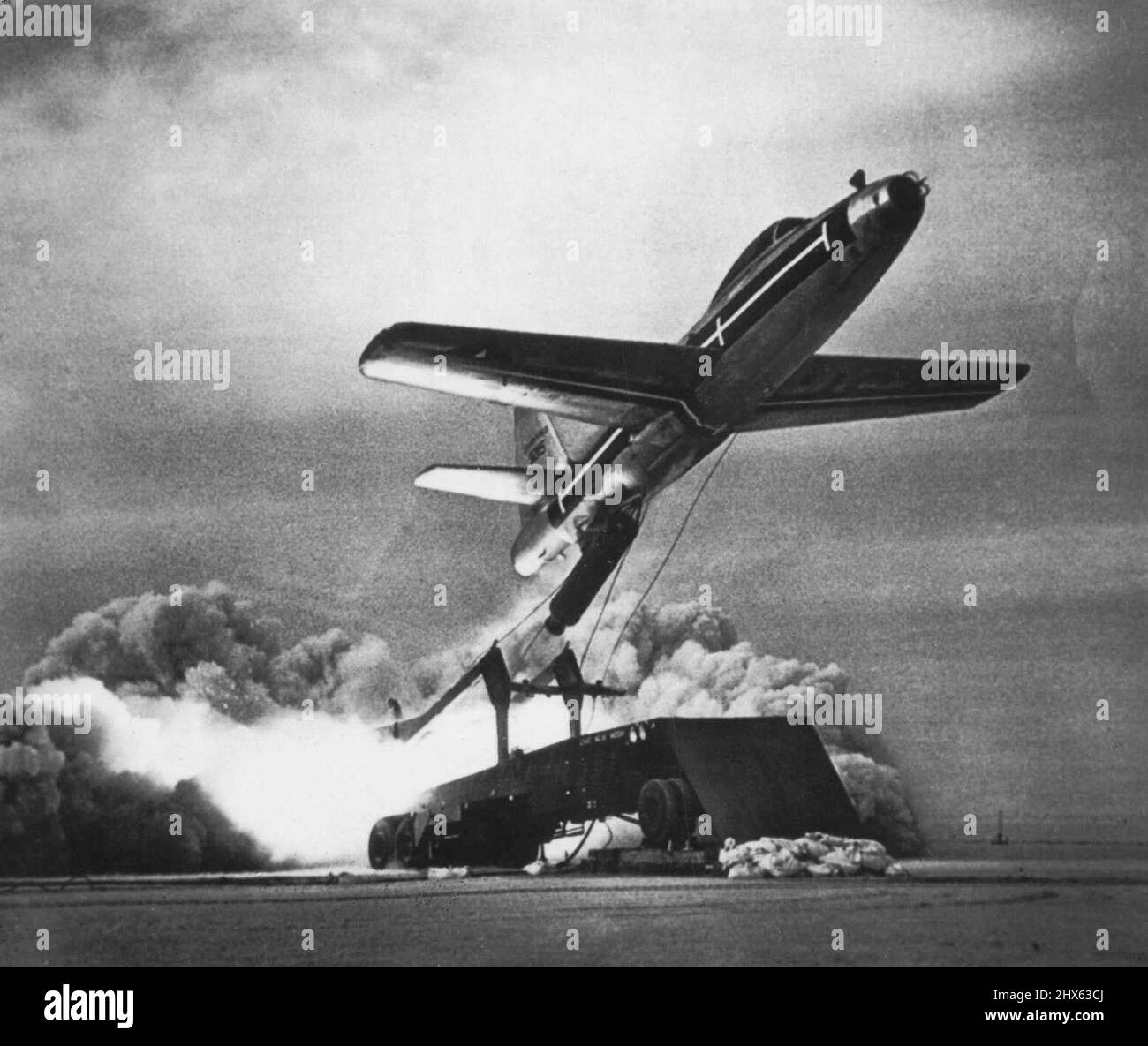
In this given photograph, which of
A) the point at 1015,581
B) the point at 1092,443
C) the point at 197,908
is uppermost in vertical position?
the point at 1092,443

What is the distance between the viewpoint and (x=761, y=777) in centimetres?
1232

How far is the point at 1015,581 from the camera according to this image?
12.6 metres

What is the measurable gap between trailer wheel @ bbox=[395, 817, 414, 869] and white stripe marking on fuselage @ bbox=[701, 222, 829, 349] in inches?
227

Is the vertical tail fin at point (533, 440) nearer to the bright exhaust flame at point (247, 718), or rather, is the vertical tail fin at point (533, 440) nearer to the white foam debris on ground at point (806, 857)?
the bright exhaust flame at point (247, 718)

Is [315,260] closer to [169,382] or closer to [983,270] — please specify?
[169,382]

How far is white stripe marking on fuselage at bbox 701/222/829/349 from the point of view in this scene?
10.9 m

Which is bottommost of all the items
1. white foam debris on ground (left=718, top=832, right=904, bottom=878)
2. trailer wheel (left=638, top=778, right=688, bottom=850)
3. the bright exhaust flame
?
white foam debris on ground (left=718, top=832, right=904, bottom=878)

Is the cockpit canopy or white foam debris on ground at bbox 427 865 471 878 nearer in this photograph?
the cockpit canopy

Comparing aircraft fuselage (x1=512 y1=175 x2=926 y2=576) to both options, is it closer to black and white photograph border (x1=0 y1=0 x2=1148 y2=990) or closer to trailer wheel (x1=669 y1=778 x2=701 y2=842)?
black and white photograph border (x1=0 y1=0 x2=1148 y2=990)

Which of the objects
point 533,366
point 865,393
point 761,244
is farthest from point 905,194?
point 533,366

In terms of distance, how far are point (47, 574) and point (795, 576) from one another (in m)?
7.50

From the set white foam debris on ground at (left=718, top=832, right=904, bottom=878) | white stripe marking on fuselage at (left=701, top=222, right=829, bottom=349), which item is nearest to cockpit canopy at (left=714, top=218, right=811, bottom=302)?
white stripe marking on fuselage at (left=701, top=222, right=829, bottom=349)

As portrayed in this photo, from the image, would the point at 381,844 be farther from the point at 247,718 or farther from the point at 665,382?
the point at 665,382
